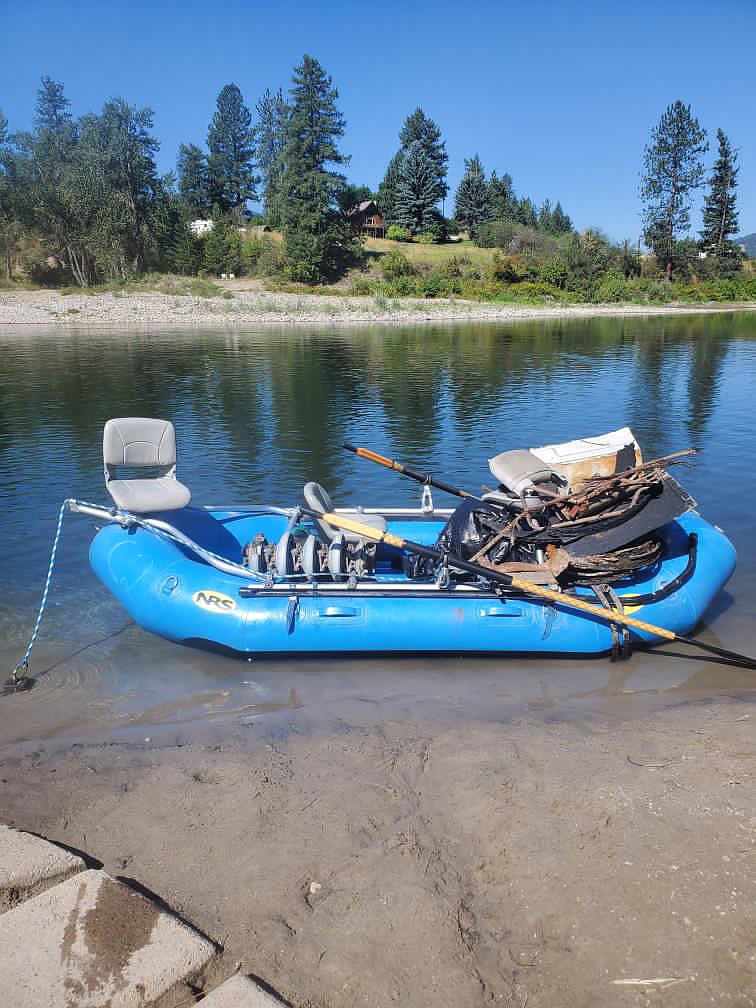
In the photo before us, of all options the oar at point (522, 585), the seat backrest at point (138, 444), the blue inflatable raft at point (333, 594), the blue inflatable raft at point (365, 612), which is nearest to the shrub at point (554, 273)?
the blue inflatable raft at point (333, 594)

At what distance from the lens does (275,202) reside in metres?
53.4

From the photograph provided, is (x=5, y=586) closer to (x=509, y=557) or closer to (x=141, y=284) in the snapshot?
(x=509, y=557)

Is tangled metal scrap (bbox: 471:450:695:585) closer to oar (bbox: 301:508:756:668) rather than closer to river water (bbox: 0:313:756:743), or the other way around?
oar (bbox: 301:508:756:668)

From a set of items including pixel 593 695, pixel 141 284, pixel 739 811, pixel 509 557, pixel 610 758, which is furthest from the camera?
pixel 141 284

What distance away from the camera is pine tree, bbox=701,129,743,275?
205 feet

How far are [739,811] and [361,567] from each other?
11.1 ft

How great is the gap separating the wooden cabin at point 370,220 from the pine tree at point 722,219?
28.4 m

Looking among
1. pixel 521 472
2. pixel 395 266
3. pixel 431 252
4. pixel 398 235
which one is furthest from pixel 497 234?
pixel 521 472

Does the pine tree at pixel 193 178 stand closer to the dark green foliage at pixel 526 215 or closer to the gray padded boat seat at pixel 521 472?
the dark green foliage at pixel 526 215

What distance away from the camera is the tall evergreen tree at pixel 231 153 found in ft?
194

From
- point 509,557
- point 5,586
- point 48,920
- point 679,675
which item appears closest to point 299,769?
point 48,920

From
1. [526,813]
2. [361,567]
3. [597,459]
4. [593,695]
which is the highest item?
[597,459]

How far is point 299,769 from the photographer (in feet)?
14.7

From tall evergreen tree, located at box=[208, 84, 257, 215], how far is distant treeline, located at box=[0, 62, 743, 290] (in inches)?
4.1
